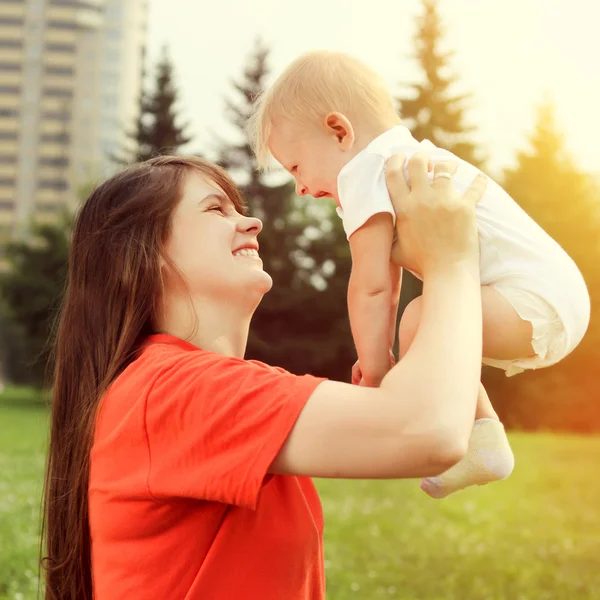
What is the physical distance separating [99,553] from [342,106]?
1091 mm

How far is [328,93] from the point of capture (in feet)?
6.84

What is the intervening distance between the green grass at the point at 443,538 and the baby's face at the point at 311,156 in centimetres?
327

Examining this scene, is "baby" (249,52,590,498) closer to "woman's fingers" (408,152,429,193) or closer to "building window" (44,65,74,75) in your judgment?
"woman's fingers" (408,152,429,193)

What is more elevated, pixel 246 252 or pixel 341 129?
pixel 341 129

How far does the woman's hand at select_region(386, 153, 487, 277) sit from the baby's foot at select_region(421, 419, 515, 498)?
36cm

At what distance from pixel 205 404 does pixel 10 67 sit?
296ft

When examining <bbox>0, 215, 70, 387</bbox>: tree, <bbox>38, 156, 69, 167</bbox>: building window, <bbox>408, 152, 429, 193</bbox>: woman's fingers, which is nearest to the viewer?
<bbox>408, 152, 429, 193</bbox>: woman's fingers

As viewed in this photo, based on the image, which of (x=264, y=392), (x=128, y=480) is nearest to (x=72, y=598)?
(x=128, y=480)

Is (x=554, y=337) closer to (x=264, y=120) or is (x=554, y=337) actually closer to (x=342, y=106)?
(x=342, y=106)

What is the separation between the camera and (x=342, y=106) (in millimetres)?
→ 2070

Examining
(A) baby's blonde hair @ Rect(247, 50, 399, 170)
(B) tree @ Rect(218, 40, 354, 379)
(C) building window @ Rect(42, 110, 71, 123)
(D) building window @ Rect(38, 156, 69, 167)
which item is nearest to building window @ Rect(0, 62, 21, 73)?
(C) building window @ Rect(42, 110, 71, 123)

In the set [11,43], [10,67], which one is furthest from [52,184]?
[11,43]

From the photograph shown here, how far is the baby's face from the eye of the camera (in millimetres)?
2055

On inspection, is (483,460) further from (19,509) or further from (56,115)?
(56,115)
